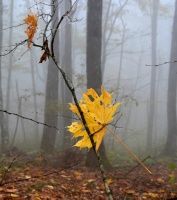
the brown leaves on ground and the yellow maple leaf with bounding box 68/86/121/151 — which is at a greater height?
the yellow maple leaf with bounding box 68/86/121/151

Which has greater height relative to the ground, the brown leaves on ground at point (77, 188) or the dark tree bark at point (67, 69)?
the dark tree bark at point (67, 69)

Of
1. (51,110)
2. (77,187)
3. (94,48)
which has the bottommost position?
(77,187)

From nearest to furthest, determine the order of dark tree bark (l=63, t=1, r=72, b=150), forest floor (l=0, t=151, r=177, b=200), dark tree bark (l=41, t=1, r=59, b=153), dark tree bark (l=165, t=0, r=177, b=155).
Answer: forest floor (l=0, t=151, r=177, b=200) < dark tree bark (l=41, t=1, r=59, b=153) < dark tree bark (l=63, t=1, r=72, b=150) < dark tree bark (l=165, t=0, r=177, b=155)

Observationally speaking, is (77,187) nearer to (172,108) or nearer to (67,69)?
(172,108)

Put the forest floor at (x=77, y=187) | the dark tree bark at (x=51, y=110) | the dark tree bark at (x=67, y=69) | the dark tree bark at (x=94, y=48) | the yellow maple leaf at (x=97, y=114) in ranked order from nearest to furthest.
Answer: the yellow maple leaf at (x=97, y=114), the forest floor at (x=77, y=187), the dark tree bark at (x=94, y=48), the dark tree bark at (x=51, y=110), the dark tree bark at (x=67, y=69)

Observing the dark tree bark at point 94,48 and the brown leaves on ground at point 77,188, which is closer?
the brown leaves on ground at point 77,188

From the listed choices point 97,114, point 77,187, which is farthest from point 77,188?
point 97,114

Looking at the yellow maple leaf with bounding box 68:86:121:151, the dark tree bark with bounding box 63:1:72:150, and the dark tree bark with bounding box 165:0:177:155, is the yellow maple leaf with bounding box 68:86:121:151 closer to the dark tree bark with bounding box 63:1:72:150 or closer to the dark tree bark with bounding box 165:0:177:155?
the dark tree bark with bounding box 63:1:72:150

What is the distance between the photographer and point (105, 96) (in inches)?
61.4

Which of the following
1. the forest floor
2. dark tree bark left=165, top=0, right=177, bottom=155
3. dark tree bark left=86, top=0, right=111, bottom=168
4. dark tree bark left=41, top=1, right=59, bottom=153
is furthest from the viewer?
dark tree bark left=165, top=0, right=177, bottom=155

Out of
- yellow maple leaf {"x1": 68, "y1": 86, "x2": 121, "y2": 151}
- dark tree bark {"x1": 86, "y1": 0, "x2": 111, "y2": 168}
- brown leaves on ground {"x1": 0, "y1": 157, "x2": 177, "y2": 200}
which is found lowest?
brown leaves on ground {"x1": 0, "y1": 157, "x2": 177, "y2": 200}

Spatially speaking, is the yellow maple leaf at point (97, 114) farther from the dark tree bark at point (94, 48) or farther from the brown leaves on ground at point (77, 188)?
the dark tree bark at point (94, 48)

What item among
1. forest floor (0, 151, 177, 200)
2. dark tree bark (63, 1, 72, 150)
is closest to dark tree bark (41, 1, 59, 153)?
dark tree bark (63, 1, 72, 150)

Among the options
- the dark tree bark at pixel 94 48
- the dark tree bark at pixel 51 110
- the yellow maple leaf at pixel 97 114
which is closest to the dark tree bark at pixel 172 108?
the dark tree bark at pixel 51 110
